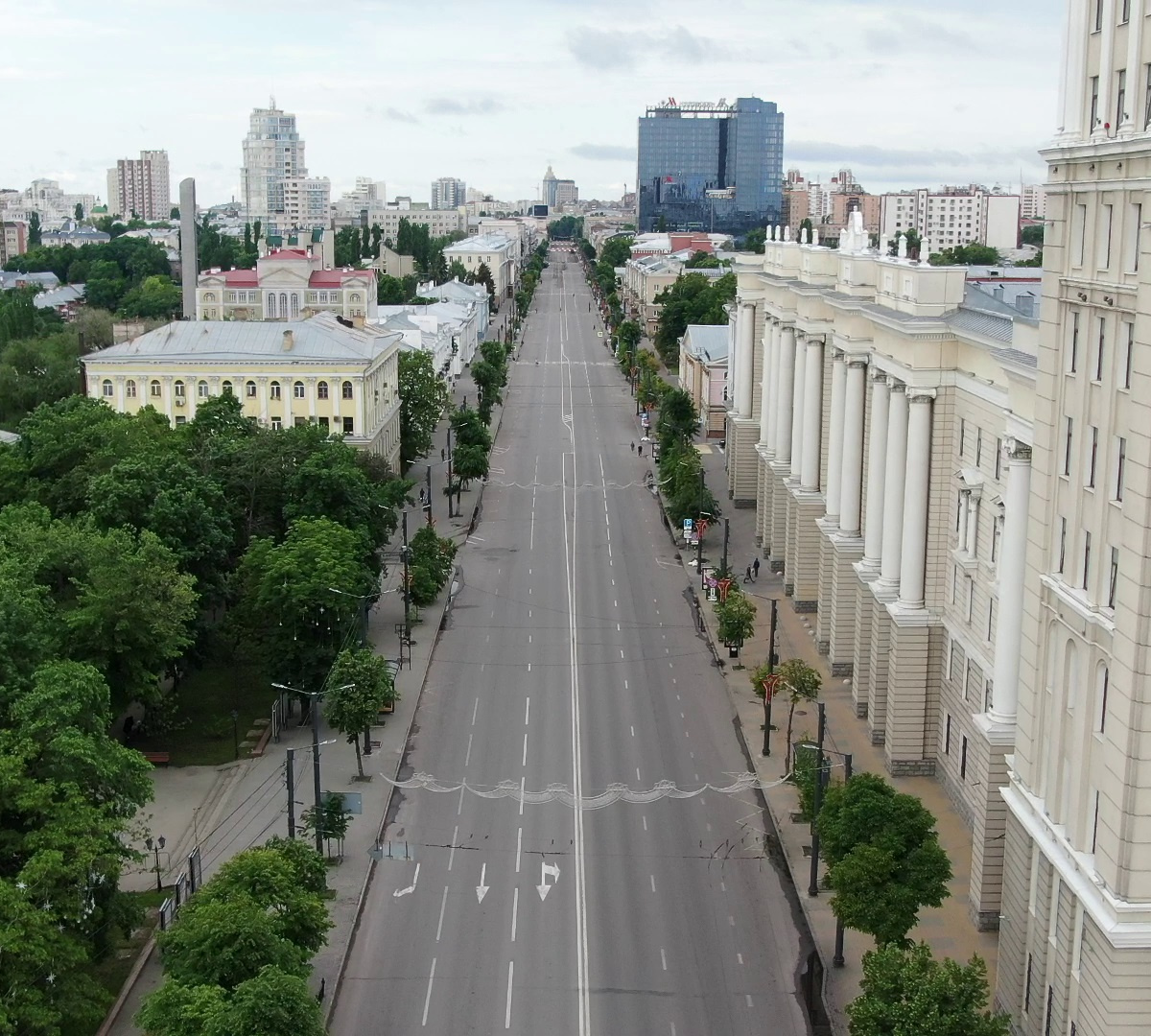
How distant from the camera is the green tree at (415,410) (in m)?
113

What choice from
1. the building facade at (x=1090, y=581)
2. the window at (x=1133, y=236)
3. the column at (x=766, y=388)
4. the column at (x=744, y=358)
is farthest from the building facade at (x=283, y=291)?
the window at (x=1133, y=236)

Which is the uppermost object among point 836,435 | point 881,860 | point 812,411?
point 812,411

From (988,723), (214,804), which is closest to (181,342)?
(214,804)

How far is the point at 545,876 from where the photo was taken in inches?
1794

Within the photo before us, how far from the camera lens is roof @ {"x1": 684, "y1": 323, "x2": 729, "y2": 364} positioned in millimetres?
133375

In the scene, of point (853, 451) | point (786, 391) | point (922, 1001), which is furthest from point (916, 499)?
point (786, 391)

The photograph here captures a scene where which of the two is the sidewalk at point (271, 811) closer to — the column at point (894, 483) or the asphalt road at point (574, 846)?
the asphalt road at point (574, 846)

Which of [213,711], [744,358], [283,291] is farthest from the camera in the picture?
[283,291]

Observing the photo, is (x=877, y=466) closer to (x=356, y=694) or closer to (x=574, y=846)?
(x=574, y=846)

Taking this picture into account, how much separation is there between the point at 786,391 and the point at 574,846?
129 ft

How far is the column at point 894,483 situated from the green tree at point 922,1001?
2361cm

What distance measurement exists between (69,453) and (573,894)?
39548 mm

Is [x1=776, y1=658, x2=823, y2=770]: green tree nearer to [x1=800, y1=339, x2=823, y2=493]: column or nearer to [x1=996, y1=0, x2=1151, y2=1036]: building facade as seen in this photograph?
[x1=800, y1=339, x2=823, y2=493]: column

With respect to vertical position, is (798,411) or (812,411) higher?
(812,411)
